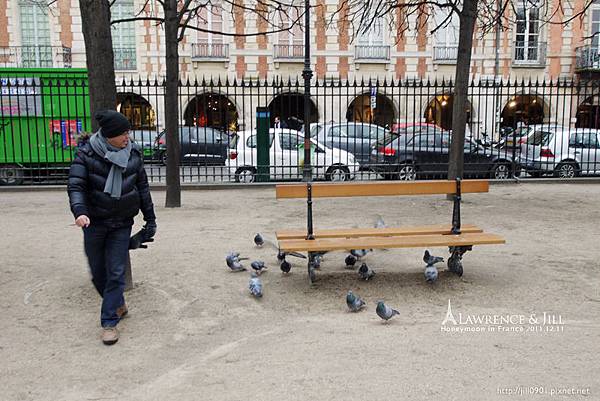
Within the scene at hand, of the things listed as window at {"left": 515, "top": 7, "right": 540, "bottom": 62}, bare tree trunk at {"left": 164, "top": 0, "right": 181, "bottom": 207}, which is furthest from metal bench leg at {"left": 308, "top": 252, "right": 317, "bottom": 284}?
window at {"left": 515, "top": 7, "right": 540, "bottom": 62}

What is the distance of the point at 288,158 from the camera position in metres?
14.8

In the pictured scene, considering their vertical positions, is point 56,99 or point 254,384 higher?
point 56,99

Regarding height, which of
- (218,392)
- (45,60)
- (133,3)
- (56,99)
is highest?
(133,3)

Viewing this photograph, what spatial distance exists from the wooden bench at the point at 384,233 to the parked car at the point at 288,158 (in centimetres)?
844

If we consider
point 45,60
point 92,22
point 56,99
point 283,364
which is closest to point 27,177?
point 56,99

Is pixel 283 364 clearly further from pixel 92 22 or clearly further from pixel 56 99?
pixel 56 99

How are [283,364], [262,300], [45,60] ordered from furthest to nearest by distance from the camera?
[45,60] → [262,300] → [283,364]

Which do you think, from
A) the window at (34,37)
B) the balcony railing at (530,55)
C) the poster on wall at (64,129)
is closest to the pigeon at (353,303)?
the poster on wall at (64,129)

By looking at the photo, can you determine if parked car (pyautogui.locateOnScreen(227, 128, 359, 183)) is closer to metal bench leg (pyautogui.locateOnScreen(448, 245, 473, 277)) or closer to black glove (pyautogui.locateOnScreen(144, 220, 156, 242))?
metal bench leg (pyautogui.locateOnScreen(448, 245, 473, 277))

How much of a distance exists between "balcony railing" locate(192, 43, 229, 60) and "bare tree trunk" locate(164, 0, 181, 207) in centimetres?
1906

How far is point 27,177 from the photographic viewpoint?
1375 centimetres

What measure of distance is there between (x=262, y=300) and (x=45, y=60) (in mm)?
27013

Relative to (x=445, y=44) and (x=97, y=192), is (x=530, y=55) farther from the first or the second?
(x=97, y=192)

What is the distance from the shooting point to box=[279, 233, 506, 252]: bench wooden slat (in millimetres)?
5258
